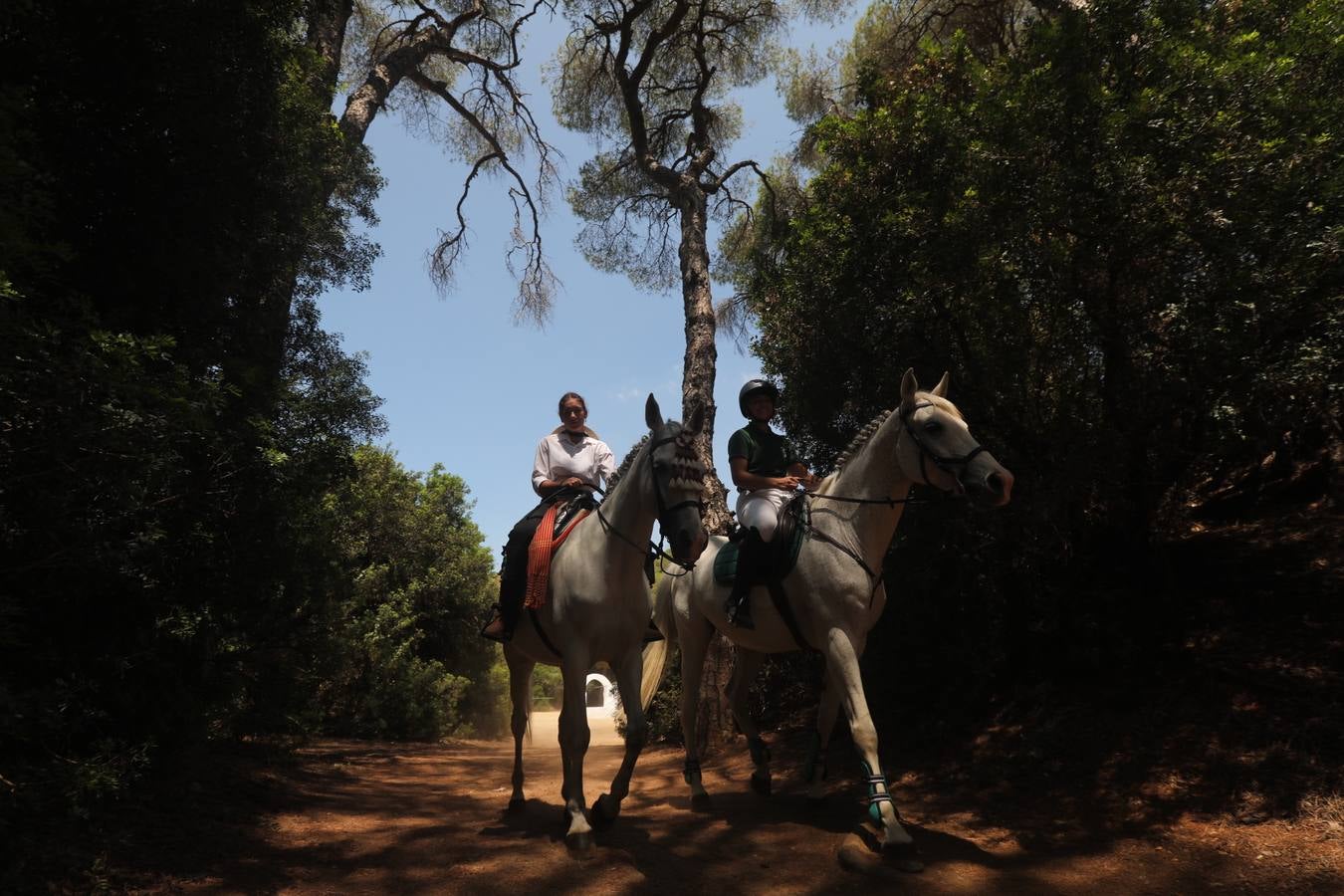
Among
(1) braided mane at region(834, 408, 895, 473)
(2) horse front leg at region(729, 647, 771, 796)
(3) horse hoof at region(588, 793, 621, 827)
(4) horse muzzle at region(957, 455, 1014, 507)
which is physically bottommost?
(3) horse hoof at region(588, 793, 621, 827)

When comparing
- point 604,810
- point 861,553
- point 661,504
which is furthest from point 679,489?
point 604,810

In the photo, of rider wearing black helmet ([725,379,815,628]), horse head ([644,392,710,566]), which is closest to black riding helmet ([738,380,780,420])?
rider wearing black helmet ([725,379,815,628])

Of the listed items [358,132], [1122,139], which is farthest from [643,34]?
[1122,139]

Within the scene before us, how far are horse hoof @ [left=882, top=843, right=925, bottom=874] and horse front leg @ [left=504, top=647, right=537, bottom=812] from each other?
2.94 m

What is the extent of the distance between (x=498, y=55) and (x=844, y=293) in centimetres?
1073

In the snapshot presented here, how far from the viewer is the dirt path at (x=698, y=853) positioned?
341cm

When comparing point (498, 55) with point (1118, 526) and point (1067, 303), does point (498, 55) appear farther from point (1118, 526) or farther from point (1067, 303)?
point (1118, 526)

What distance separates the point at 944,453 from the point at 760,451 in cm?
165

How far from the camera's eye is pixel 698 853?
13.3 feet

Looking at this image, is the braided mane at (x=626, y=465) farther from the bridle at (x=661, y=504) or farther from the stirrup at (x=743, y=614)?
the stirrup at (x=743, y=614)

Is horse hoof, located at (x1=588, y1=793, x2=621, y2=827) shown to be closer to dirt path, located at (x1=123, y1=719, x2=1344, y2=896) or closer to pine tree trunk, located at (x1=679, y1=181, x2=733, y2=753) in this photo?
dirt path, located at (x1=123, y1=719, x2=1344, y2=896)

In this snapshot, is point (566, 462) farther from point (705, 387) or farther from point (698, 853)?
point (705, 387)

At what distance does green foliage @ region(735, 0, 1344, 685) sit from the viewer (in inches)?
173

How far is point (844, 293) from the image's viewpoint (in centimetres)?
623
